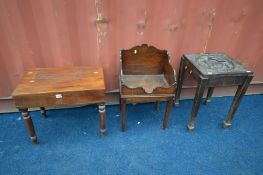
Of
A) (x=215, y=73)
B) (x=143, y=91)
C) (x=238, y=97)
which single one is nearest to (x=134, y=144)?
(x=143, y=91)

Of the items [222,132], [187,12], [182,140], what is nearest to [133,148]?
[182,140]

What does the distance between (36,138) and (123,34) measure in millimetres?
1236

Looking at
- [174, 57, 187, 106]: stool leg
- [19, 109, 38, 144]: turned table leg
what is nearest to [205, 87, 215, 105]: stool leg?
[174, 57, 187, 106]: stool leg

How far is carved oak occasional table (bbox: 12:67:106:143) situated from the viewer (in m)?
1.52

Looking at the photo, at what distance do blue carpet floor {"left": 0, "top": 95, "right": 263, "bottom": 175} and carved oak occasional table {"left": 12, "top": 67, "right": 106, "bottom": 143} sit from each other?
0.25 m

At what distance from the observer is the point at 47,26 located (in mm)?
1818

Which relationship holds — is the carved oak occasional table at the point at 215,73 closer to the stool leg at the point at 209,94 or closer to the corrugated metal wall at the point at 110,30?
the corrugated metal wall at the point at 110,30

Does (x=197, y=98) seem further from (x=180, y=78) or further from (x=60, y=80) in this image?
(x=60, y=80)

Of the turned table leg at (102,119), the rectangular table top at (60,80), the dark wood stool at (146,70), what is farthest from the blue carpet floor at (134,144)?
the rectangular table top at (60,80)

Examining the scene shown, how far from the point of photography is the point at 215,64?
6.02 ft

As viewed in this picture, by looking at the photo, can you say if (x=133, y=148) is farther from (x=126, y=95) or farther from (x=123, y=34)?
(x=123, y=34)

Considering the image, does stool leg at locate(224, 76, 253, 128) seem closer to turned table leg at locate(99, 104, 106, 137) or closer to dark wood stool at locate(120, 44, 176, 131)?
dark wood stool at locate(120, 44, 176, 131)

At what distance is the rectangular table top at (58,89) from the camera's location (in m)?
1.52

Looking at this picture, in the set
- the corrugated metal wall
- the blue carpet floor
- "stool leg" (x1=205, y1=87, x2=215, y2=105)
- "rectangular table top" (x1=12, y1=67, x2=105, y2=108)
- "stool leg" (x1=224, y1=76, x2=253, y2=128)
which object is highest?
the corrugated metal wall
